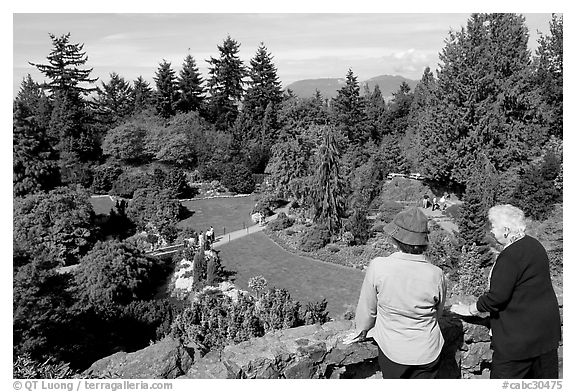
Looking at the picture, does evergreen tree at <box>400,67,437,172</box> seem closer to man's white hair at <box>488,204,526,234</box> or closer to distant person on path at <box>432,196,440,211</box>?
distant person on path at <box>432,196,440,211</box>

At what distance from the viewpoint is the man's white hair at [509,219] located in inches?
116

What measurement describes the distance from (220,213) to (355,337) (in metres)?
19.2

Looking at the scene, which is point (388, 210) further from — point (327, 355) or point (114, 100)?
point (114, 100)

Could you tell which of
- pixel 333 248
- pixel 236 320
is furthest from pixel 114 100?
pixel 236 320

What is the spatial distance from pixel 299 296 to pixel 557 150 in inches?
607

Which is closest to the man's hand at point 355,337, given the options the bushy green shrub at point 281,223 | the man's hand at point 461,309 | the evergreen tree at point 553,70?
the man's hand at point 461,309

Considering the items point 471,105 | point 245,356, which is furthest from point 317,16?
point 471,105

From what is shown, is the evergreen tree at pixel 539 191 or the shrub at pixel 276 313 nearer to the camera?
the shrub at pixel 276 313

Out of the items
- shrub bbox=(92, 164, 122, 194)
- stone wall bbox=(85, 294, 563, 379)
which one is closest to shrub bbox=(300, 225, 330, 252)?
shrub bbox=(92, 164, 122, 194)

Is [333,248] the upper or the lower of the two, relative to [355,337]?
lower

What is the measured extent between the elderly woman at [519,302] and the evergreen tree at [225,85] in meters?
32.0

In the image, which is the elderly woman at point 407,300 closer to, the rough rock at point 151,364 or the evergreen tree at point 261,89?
the rough rock at point 151,364

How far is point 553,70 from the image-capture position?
26.2 meters

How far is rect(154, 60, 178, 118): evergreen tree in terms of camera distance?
107 ft
